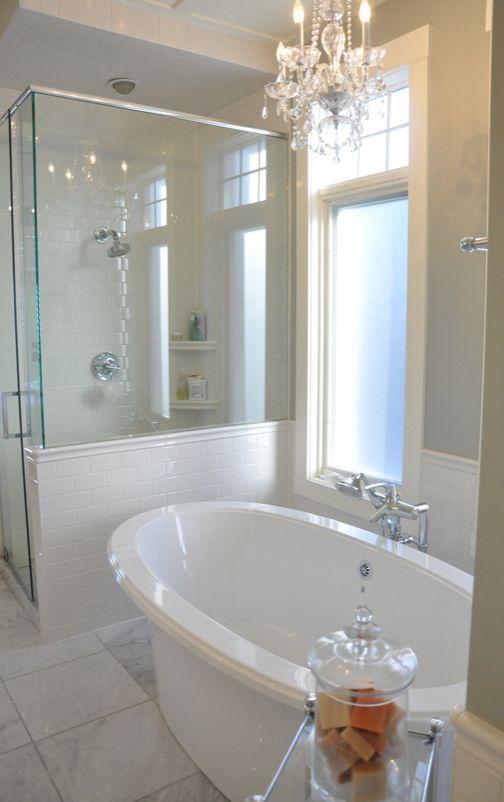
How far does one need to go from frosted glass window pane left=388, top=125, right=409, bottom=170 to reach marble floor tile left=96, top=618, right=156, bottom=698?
2.46 meters

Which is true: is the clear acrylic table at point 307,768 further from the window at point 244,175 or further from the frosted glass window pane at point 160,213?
the frosted glass window pane at point 160,213

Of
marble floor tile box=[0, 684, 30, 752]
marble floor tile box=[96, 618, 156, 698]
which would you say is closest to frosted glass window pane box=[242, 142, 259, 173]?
marble floor tile box=[96, 618, 156, 698]

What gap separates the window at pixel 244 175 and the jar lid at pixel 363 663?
2997mm

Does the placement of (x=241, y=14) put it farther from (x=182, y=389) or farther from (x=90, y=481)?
(x=90, y=481)

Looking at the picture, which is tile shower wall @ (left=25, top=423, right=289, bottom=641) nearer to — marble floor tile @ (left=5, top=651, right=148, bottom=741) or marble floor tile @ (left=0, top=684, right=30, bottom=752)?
marble floor tile @ (left=5, top=651, right=148, bottom=741)

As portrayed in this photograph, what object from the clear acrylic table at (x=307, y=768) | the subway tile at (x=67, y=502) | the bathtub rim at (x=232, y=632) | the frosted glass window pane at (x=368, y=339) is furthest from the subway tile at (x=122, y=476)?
the clear acrylic table at (x=307, y=768)

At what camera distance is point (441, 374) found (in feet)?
9.08

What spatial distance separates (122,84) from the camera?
366cm

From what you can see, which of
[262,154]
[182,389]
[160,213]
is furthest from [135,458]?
[262,154]

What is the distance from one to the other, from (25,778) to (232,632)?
2.69 feet

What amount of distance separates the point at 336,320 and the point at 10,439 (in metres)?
1.84

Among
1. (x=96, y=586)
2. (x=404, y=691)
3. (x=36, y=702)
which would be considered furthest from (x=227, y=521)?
(x=404, y=691)

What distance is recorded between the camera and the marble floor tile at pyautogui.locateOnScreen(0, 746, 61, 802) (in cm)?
214

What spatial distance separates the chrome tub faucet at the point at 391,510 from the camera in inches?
99.3
